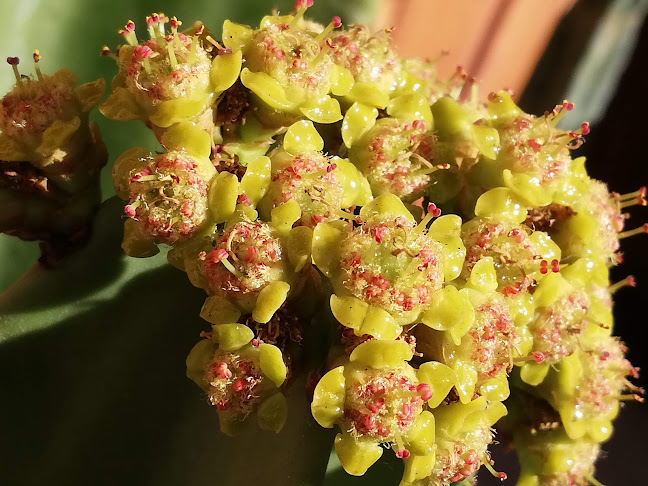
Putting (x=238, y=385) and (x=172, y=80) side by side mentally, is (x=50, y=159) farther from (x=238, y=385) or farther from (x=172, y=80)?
(x=238, y=385)

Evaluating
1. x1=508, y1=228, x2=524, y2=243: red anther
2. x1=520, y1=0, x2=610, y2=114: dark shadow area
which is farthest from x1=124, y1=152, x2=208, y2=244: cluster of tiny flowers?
x1=520, y1=0, x2=610, y2=114: dark shadow area

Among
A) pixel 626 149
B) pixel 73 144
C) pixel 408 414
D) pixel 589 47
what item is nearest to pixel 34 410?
pixel 73 144

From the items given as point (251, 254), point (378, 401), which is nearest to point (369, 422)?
point (378, 401)

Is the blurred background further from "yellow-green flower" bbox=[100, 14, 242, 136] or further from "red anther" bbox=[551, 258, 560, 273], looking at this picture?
"red anther" bbox=[551, 258, 560, 273]

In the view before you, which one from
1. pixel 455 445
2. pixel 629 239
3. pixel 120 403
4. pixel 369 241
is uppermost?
pixel 369 241

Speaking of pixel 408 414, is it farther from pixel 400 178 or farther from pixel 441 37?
pixel 441 37

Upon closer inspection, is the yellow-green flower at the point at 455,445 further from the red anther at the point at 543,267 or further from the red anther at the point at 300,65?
the red anther at the point at 300,65

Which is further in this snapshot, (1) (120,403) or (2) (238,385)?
(1) (120,403)
